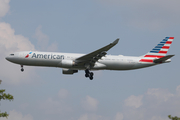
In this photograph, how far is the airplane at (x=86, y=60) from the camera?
41.2m

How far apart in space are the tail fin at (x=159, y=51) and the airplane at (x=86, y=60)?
177mm

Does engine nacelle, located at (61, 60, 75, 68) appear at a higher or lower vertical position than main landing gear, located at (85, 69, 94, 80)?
higher

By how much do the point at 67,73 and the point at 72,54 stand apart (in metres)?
4.93

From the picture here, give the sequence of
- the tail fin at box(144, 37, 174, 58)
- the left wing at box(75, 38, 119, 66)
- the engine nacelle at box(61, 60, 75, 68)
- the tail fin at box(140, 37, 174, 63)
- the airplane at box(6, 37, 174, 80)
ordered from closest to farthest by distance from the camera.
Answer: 1. the left wing at box(75, 38, 119, 66)
2. the engine nacelle at box(61, 60, 75, 68)
3. the airplane at box(6, 37, 174, 80)
4. the tail fin at box(140, 37, 174, 63)
5. the tail fin at box(144, 37, 174, 58)

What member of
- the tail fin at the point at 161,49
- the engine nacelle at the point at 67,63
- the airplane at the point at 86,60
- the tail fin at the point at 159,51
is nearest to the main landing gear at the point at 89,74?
the airplane at the point at 86,60

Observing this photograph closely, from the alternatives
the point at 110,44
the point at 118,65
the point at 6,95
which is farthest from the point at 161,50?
the point at 6,95

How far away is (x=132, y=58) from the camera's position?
147 feet

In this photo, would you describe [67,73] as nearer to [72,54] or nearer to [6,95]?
[72,54]

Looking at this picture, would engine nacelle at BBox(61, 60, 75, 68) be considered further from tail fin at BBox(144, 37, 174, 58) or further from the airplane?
tail fin at BBox(144, 37, 174, 58)

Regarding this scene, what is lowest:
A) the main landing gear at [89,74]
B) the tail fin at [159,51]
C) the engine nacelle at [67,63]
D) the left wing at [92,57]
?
the main landing gear at [89,74]

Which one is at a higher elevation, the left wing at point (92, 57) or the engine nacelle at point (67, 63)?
the left wing at point (92, 57)

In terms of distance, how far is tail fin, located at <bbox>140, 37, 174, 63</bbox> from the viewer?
151 ft

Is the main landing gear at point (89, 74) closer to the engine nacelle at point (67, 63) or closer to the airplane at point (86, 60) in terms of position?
the airplane at point (86, 60)

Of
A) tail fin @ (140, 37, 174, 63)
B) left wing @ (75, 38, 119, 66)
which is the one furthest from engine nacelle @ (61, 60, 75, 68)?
tail fin @ (140, 37, 174, 63)
